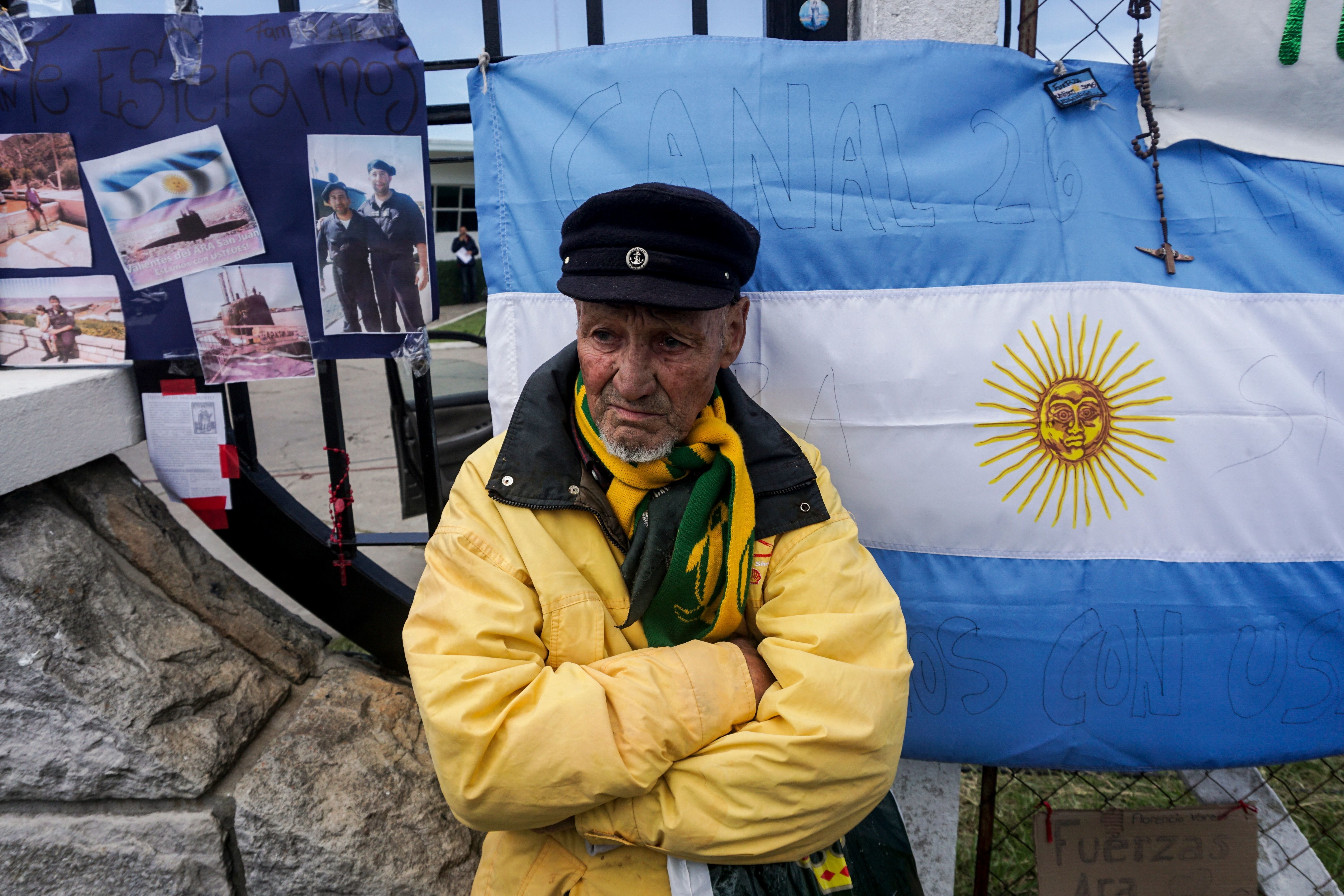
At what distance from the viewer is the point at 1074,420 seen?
1809 millimetres

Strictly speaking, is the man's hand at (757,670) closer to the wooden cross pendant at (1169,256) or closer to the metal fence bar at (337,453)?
the metal fence bar at (337,453)

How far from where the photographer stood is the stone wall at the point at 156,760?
1728mm

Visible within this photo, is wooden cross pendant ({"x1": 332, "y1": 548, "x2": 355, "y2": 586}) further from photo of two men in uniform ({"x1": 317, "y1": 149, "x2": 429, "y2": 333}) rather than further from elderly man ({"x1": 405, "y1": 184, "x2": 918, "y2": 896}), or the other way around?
elderly man ({"x1": 405, "y1": 184, "x2": 918, "y2": 896})

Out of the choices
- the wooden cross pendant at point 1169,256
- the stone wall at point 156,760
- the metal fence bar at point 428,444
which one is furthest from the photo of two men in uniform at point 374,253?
the wooden cross pendant at point 1169,256

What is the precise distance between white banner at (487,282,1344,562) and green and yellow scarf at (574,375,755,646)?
1.67 ft

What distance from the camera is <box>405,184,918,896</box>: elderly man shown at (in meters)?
1.25

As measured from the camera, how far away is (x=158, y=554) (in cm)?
201

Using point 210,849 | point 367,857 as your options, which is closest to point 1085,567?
point 367,857

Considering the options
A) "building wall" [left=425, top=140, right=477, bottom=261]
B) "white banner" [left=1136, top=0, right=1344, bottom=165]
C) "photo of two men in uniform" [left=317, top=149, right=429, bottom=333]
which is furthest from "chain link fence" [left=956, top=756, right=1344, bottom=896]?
"building wall" [left=425, top=140, right=477, bottom=261]

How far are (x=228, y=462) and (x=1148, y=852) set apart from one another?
263 centimetres

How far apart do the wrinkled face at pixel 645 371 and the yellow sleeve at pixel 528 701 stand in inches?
9.5

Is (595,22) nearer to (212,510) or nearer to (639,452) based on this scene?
(639,452)

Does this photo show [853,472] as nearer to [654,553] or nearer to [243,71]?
[654,553]

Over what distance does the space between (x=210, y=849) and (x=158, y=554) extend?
715 millimetres
